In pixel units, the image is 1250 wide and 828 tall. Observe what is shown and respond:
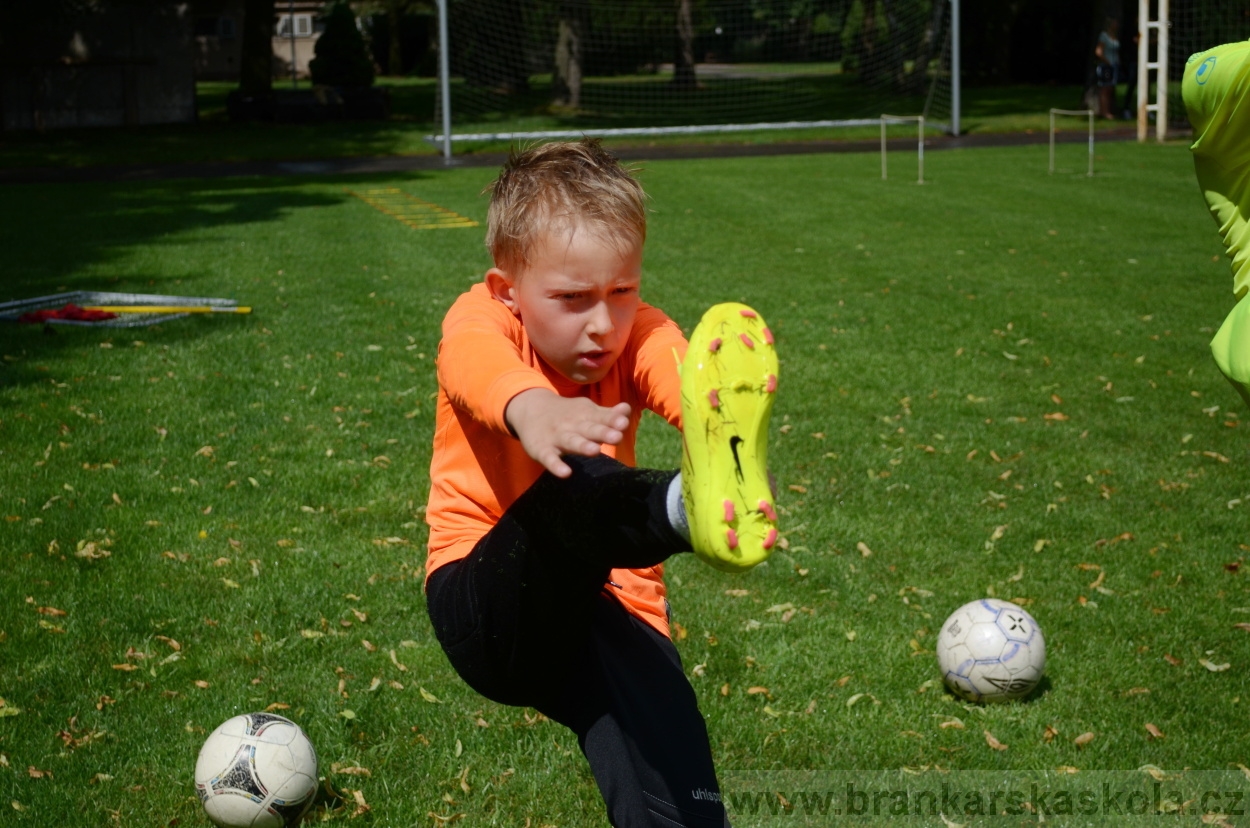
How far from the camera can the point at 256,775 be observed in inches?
139

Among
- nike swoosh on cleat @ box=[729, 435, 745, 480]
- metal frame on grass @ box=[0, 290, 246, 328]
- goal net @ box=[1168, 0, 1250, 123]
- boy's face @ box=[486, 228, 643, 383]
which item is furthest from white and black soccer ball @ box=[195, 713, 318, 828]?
goal net @ box=[1168, 0, 1250, 123]

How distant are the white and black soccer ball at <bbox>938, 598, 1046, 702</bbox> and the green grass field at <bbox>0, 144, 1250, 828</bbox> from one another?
10 cm

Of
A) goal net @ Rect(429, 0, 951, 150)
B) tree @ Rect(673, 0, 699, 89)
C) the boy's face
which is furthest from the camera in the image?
tree @ Rect(673, 0, 699, 89)

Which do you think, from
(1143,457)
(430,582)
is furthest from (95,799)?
(1143,457)

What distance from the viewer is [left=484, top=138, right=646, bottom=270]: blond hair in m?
2.69

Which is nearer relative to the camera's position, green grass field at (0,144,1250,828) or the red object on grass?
green grass field at (0,144,1250,828)

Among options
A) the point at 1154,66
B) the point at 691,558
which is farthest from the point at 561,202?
the point at 1154,66

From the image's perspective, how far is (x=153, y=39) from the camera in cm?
3316

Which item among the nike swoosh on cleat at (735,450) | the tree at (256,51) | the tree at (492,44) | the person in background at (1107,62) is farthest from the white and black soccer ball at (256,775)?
the tree at (256,51)

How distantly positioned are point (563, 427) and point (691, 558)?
12.4 ft

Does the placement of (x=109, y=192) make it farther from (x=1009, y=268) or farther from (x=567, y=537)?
(x=567, y=537)

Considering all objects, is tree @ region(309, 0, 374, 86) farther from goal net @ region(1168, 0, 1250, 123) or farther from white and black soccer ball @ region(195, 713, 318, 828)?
white and black soccer ball @ region(195, 713, 318, 828)

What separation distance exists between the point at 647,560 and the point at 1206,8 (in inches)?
1296

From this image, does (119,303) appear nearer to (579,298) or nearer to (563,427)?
(579,298)
